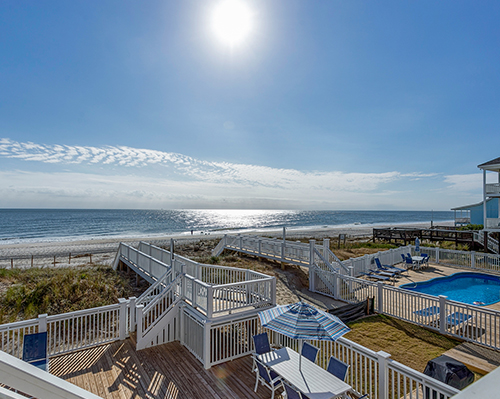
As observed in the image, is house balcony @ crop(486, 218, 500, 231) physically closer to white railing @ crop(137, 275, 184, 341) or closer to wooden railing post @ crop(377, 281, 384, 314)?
wooden railing post @ crop(377, 281, 384, 314)

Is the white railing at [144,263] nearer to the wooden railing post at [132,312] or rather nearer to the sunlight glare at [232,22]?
the wooden railing post at [132,312]

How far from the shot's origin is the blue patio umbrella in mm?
4543

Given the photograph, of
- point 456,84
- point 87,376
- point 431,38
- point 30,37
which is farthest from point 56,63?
point 456,84

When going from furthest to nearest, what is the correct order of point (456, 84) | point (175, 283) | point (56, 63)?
1. point (456, 84)
2. point (56, 63)
3. point (175, 283)

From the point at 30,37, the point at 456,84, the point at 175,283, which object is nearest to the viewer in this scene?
the point at 175,283

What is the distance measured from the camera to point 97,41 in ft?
38.0

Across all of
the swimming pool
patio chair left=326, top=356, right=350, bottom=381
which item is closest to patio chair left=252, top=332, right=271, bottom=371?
patio chair left=326, top=356, right=350, bottom=381

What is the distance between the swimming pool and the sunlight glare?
1363 centimetres

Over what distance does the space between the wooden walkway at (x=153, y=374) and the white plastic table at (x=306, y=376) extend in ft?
2.43

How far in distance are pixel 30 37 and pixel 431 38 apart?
16.7 metres

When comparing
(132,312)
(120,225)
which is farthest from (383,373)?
(120,225)

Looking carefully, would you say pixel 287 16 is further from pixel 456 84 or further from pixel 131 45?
pixel 456 84

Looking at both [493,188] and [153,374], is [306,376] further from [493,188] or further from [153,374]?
[493,188]

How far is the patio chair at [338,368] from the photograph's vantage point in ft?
15.6
